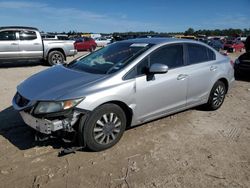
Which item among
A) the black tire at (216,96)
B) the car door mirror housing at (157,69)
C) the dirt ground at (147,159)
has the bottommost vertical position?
the dirt ground at (147,159)

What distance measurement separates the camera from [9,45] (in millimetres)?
12125

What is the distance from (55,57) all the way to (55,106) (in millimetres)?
10178

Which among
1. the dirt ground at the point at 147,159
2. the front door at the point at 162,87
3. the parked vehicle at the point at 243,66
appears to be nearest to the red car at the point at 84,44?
the parked vehicle at the point at 243,66

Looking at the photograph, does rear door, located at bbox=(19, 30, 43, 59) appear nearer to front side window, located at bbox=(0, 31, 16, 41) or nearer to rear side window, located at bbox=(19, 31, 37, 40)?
rear side window, located at bbox=(19, 31, 37, 40)

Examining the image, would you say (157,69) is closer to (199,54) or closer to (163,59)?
(163,59)

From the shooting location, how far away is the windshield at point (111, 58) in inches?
175

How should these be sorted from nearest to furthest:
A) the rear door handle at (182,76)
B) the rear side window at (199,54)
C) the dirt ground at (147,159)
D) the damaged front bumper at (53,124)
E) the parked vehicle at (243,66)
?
the dirt ground at (147,159)
the damaged front bumper at (53,124)
the rear door handle at (182,76)
the rear side window at (199,54)
the parked vehicle at (243,66)

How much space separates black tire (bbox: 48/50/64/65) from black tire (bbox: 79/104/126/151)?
9.82m

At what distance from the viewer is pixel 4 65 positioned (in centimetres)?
1352

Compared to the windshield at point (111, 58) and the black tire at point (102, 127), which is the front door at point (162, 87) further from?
the black tire at point (102, 127)

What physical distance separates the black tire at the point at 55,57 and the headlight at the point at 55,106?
9956mm

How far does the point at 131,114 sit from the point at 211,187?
1.61 metres

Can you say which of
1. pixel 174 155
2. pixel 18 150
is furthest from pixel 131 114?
pixel 18 150

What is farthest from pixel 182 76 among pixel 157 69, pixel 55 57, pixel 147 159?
pixel 55 57
